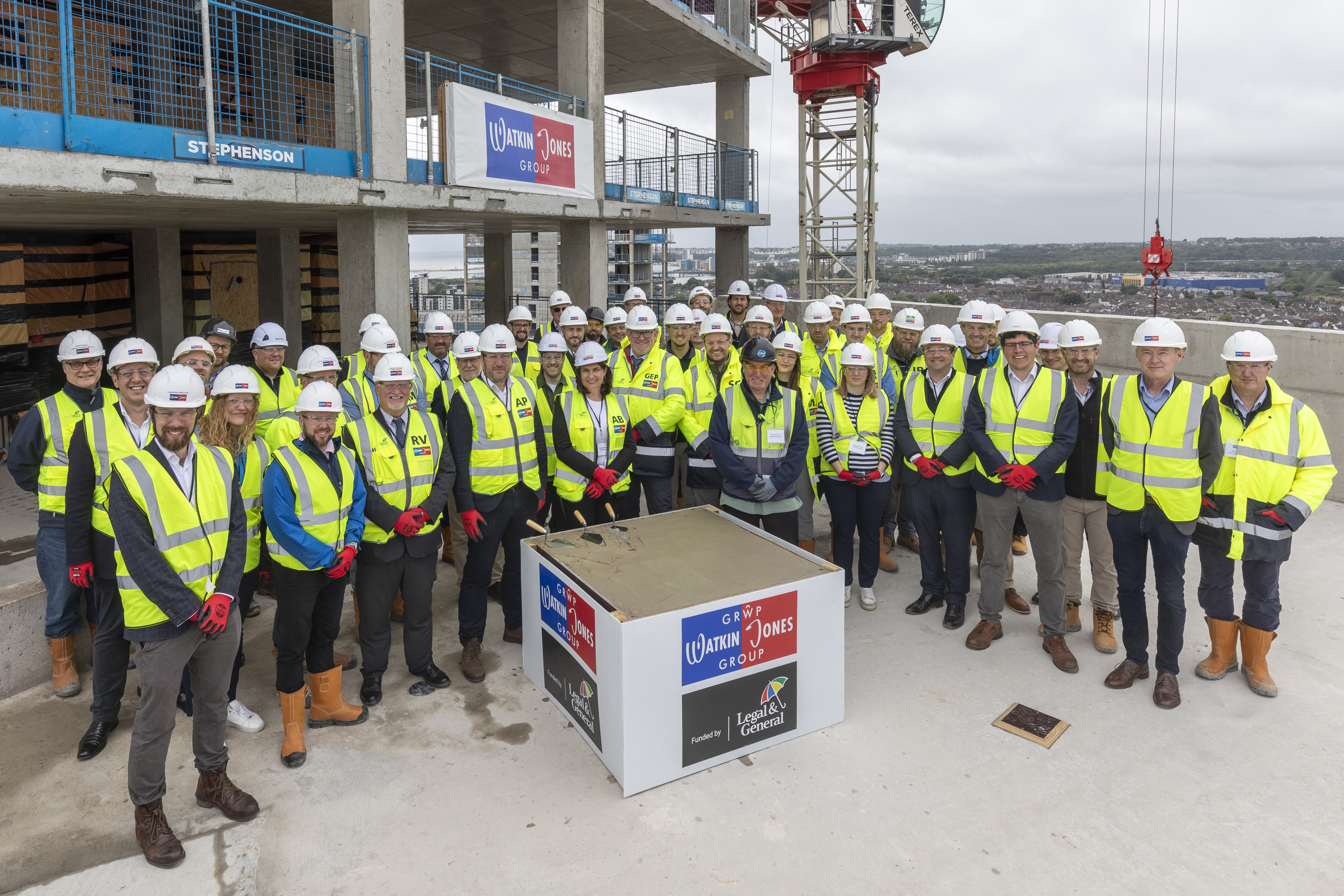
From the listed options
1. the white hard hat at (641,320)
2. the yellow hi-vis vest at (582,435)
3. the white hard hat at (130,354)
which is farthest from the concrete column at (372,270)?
the white hard hat at (130,354)

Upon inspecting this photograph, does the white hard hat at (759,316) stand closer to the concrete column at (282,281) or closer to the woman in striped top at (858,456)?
the woman in striped top at (858,456)

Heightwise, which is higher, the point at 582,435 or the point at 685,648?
the point at 582,435

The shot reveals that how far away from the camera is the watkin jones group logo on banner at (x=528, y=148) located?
9.73m

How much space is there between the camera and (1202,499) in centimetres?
514

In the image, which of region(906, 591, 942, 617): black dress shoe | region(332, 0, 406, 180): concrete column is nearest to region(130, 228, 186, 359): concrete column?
region(332, 0, 406, 180): concrete column

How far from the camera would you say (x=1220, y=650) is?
5.40 meters

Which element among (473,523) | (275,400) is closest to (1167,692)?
(473,523)

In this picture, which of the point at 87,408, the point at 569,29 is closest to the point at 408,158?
the point at 569,29

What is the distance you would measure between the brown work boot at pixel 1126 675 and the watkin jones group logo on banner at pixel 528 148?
26.5 ft

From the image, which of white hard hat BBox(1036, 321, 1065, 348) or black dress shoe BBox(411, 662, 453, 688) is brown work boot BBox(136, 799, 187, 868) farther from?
white hard hat BBox(1036, 321, 1065, 348)

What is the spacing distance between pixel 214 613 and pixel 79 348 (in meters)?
2.43

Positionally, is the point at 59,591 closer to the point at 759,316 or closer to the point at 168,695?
the point at 168,695

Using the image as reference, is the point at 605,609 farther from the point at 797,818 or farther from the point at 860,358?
the point at 860,358

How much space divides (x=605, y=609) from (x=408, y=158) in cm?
662
